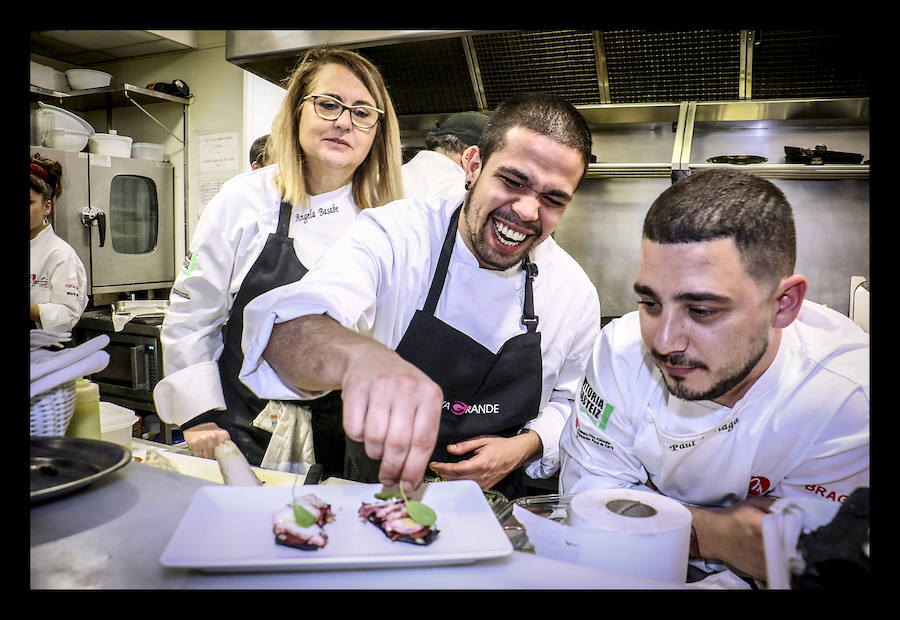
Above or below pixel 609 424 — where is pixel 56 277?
above

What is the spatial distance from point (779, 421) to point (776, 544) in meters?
0.60

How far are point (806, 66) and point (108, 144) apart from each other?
3.27 meters

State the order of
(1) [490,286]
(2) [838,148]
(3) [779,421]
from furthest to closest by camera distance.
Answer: (2) [838,148], (1) [490,286], (3) [779,421]

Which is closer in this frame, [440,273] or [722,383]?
[722,383]

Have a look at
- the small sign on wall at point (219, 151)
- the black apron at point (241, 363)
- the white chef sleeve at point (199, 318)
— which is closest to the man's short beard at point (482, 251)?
the black apron at point (241, 363)

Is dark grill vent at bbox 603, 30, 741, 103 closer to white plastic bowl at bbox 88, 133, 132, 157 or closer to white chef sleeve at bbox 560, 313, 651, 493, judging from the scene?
white chef sleeve at bbox 560, 313, 651, 493

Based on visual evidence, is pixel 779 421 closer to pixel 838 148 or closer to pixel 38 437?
pixel 38 437

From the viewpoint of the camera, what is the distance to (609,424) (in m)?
1.38

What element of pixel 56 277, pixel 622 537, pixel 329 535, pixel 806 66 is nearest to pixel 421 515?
pixel 329 535

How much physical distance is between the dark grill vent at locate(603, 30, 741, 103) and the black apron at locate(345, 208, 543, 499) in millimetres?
1922

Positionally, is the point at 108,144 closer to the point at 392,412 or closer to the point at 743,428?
the point at 392,412

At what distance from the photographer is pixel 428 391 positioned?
2.86ft

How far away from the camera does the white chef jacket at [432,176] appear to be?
2322 millimetres
